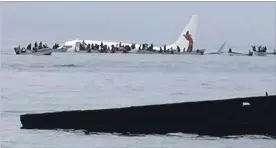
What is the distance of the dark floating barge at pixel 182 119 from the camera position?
36.7 ft

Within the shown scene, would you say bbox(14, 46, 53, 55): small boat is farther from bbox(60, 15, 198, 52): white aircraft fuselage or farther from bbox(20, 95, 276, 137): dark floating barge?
bbox(20, 95, 276, 137): dark floating barge

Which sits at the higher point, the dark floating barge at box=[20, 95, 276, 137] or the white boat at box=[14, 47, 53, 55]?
the dark floating barge at box=[20, 95, 276, 137]

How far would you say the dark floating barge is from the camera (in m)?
11.2

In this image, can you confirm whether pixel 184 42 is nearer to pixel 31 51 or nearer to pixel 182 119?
pixel 31 51

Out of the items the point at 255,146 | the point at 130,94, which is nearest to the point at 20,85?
the point at 130,94

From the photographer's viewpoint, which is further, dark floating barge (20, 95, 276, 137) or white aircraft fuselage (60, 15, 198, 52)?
white aircraft fuselage (60, 15, 198, 52)

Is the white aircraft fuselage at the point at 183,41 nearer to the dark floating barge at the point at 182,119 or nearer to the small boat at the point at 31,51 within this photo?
the small boat at the point at 31,51

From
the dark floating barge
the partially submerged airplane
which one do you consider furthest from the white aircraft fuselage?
the dark floating barge

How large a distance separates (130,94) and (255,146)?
36.3 ft

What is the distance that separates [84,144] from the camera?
1066cm

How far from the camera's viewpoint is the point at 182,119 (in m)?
11.3

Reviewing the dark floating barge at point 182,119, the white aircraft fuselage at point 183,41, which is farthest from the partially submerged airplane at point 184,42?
the dark floating barge at point 182,119

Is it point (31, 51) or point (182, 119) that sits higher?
point (182, 119)

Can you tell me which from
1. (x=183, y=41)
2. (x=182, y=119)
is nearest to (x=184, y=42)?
(x=183, y=41)
